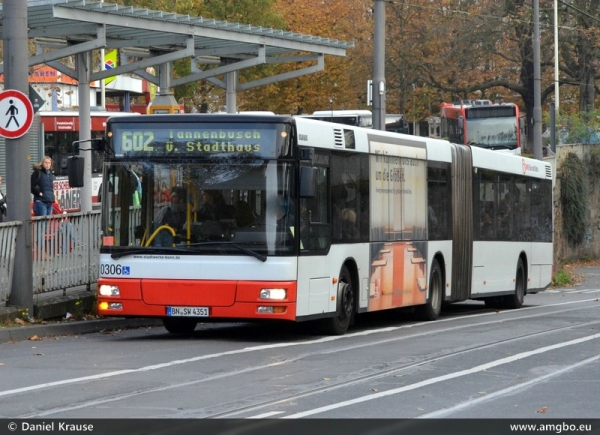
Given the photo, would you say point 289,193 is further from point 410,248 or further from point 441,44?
point 441,44

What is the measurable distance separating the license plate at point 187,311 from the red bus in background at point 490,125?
123 ft

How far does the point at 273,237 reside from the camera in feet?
47.9

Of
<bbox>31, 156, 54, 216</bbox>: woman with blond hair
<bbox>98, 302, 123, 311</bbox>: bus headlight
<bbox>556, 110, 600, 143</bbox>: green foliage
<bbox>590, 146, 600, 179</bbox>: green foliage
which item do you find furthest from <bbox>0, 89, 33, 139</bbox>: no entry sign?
<bbox>556, 110, 600, 143</bbox>: green foliage

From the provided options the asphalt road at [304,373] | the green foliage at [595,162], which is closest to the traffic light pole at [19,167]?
the asphalt road at [304,373]

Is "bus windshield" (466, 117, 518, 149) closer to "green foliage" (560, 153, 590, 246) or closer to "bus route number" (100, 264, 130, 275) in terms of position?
"green foliage" (560, 153, 590, 246)

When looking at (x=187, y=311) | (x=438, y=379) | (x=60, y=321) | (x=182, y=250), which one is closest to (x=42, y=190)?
(x=60, y=321)

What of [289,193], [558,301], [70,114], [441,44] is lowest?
[558,301]

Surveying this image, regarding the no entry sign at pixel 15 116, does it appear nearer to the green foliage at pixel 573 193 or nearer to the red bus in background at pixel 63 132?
the red bus in background at pixel 63 132

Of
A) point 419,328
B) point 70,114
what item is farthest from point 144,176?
point 70,114

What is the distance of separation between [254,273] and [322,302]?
1219 mm

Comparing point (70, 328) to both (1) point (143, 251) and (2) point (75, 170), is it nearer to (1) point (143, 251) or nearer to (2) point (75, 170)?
(1) point (143, 251)

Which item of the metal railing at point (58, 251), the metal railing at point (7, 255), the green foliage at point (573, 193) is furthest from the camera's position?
the green foliage at point (573, 193)

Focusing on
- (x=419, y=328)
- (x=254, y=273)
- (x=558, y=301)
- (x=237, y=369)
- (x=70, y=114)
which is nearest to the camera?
(x=237, y=369)

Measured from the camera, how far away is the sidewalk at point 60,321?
15406 mm
